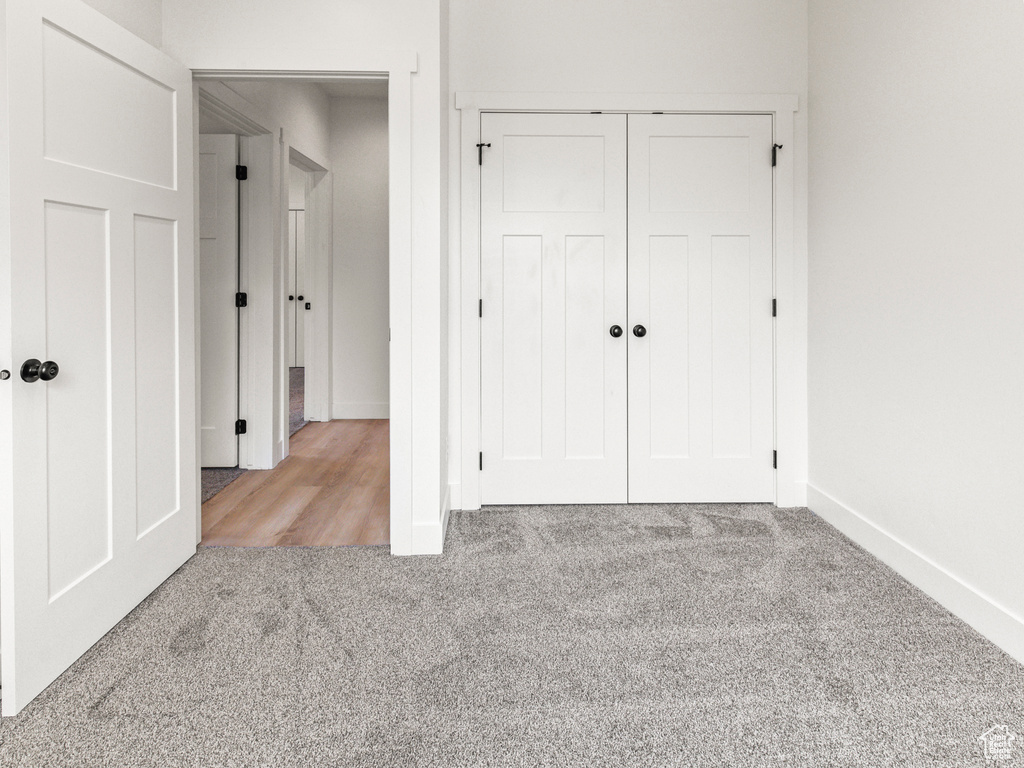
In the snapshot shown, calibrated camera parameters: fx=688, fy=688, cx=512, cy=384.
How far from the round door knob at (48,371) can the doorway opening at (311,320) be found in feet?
4.23

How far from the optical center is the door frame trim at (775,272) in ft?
10.6

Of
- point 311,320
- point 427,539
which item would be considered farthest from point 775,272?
point 311,320

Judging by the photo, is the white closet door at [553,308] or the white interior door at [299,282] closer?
the white closet door at [553,308]

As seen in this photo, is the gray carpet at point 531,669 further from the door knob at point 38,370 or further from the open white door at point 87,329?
the door knob at point 38,370

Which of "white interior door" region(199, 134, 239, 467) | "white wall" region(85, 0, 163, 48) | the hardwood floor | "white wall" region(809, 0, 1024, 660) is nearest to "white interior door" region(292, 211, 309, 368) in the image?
the hardwood floor

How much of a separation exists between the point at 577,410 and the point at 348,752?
209cm

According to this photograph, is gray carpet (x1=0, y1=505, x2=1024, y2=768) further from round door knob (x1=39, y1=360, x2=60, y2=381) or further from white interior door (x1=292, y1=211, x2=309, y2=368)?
white interior door (x1=292, y1=211, x2=309, y2=368)

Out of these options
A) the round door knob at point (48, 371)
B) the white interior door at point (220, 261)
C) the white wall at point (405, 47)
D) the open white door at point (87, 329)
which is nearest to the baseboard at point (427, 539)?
the white wall at point (405, 47)

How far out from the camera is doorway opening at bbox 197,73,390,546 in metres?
3.32

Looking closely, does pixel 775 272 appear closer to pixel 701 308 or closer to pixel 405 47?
pixel 701 308

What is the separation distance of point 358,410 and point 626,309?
3317mm

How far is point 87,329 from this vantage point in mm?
1943

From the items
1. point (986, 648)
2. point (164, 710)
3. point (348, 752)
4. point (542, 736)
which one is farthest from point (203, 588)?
point (986, 648)

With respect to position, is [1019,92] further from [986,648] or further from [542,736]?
[542,736]
